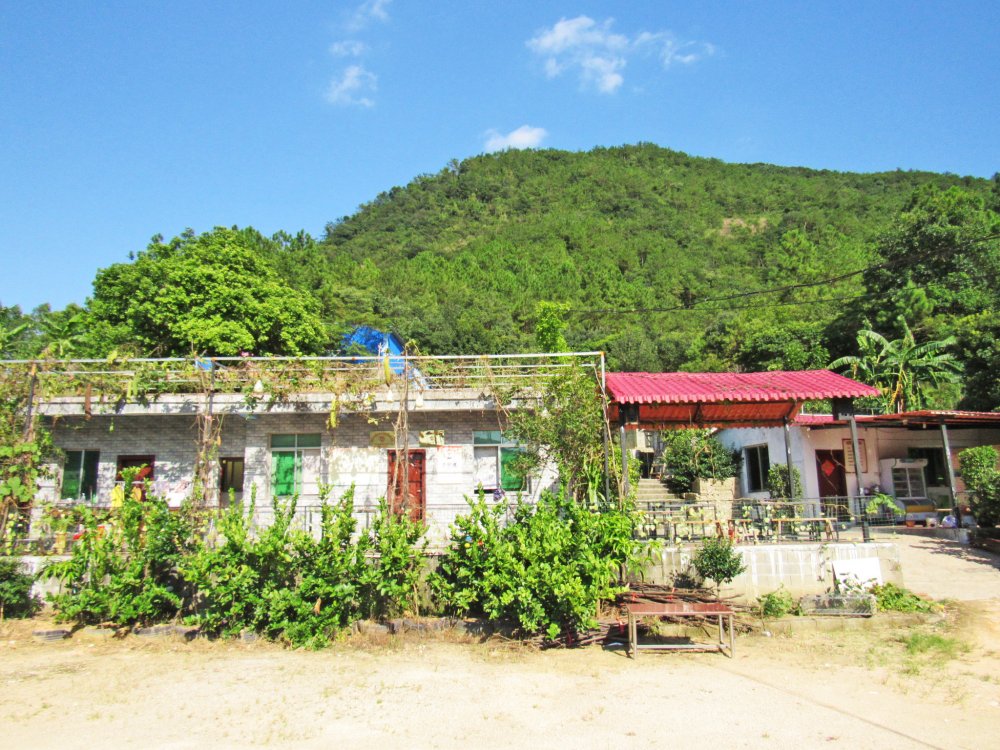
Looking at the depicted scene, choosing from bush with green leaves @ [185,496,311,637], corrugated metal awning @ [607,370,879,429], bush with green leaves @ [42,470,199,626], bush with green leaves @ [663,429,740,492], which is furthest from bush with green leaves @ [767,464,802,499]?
bush with green leaves @ [42,470,199,626]

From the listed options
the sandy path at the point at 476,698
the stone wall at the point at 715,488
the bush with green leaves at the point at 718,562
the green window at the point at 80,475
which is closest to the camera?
the sandy path at the point at 476,698

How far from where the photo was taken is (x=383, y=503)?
1006cm

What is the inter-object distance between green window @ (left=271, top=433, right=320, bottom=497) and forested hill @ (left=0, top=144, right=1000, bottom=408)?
5039 millimetres

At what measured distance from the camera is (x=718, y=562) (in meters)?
10.3

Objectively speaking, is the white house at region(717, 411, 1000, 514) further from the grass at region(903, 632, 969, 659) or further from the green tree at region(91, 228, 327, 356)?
the green tree at region(91, 228, 327, 356)

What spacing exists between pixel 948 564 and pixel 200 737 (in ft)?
42.9

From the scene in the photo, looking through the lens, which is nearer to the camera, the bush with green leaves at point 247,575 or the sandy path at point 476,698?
the sandy path at point 476,698

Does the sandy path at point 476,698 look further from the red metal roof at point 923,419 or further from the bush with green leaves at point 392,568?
the red metal roof at point 923,419

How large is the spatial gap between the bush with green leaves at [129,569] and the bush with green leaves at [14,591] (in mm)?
909

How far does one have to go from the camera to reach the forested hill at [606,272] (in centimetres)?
2514

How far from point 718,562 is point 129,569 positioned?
359 inches

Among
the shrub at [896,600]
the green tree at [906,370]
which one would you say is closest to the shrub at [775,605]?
the shrub at [896,600]

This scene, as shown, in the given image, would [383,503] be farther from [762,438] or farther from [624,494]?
[762,438]

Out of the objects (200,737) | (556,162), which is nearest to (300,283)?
(200,737)
